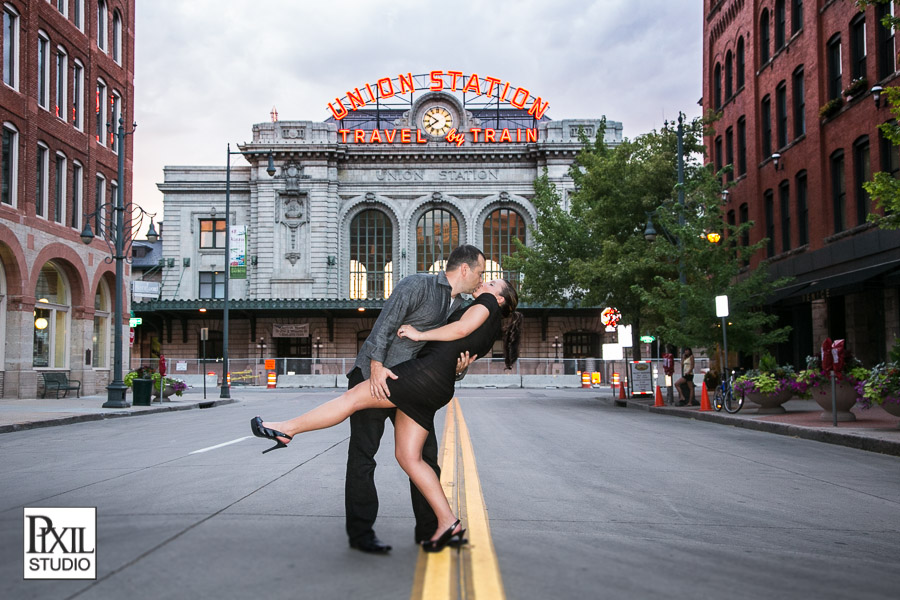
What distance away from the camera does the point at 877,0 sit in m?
13.9

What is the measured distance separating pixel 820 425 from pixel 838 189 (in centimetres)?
1284

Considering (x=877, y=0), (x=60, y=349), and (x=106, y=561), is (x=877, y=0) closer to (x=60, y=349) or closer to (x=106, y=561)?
(x=106, y=561)

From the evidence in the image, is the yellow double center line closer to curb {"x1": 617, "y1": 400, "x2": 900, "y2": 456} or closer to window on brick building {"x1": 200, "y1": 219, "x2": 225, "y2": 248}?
curb {"x1": 617, "y1": 400, "x2": 900, "y2": 456}

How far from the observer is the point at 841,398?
1706cm

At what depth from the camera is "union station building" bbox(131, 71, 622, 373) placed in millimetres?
56188

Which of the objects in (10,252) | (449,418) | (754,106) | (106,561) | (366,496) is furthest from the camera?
(754,106)

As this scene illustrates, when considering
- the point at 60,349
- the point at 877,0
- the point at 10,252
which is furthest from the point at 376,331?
the point at 60,349

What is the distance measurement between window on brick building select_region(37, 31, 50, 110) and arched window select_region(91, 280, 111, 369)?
322 inches

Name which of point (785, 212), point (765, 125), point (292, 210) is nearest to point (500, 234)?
point (292, 210)

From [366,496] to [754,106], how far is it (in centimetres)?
3160

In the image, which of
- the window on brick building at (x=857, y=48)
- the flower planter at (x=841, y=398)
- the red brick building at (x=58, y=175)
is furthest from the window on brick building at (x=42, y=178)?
the window on brick building at (x=857, y=48)

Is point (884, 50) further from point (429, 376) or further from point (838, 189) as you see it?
point (429, 376)

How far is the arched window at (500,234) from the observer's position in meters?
57.8

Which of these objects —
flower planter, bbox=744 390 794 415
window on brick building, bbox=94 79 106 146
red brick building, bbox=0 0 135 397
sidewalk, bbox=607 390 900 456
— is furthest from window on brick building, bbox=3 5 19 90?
flower planter, bbox=744 390 794 415
